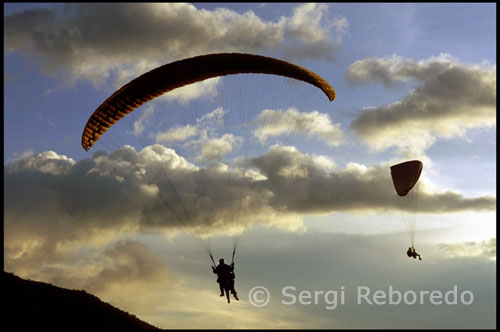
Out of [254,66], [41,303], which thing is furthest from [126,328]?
[254,66]

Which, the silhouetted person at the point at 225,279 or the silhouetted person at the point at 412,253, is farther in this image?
the silhouetted person at the point at 412,253

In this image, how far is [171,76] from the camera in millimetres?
19672

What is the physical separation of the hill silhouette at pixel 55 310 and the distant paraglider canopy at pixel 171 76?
808 cm

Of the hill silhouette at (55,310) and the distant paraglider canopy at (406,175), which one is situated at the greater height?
the distant paraglider canopy at (406,175)

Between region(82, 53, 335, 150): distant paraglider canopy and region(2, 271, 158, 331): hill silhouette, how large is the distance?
318 inches

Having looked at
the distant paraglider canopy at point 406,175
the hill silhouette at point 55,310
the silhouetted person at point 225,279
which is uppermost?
the distant paraglider canopy at point 406,175

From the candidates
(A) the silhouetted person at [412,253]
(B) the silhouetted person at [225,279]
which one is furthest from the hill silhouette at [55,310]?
(A) the silhouetted person at [412,253]

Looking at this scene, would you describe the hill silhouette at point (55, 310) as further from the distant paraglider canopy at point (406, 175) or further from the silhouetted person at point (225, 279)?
the distant paraglider canopy at point (406, 175)

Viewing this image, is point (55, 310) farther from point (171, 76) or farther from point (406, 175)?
point (406, 175)

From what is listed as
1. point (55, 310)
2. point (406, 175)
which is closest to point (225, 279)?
point (55, 310)

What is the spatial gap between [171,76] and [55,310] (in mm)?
12401

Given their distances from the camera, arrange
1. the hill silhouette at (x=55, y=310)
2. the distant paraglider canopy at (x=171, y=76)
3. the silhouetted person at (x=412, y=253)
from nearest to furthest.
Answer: the distant paraglider canopy at (x=171, y=76) → the hill silhouette at (x=55, y=310) → the silhouetted person at (x=412, y=253)

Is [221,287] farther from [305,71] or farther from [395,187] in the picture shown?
[395,187]

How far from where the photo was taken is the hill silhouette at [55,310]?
20531 mm
